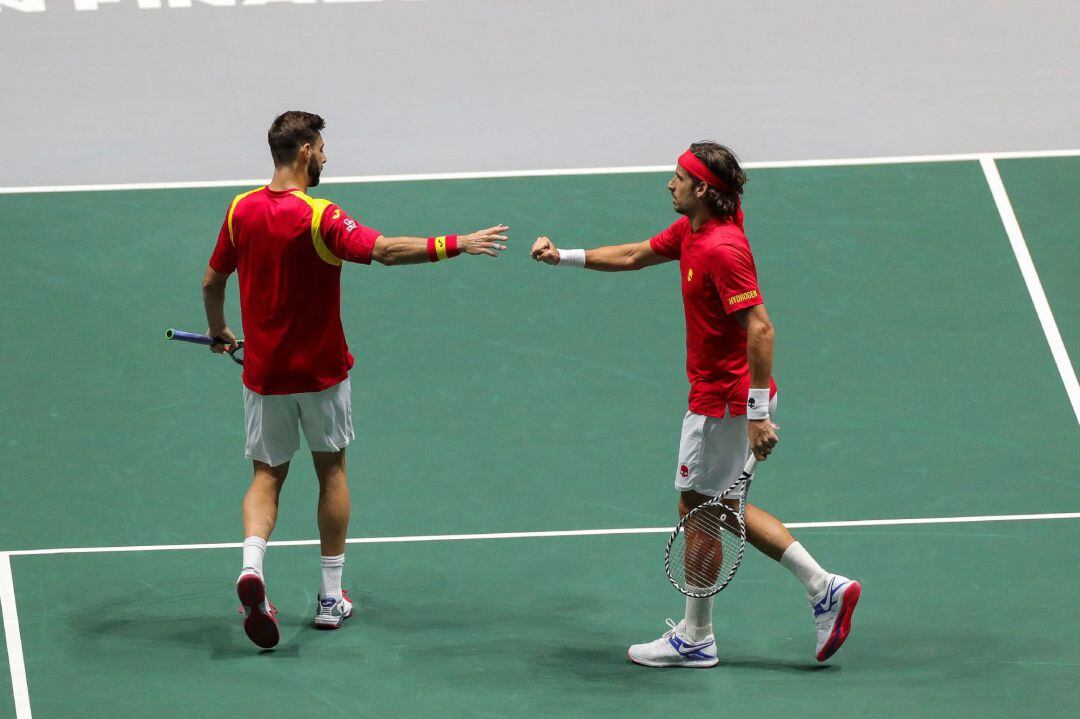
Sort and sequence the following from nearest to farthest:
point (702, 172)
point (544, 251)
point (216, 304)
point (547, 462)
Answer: point (702, 172) → point (544, 251) → point (216, 304) → point (547, 462)

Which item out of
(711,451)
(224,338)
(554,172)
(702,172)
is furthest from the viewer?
(554,172)

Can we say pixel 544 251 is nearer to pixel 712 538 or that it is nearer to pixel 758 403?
pixel 758 403

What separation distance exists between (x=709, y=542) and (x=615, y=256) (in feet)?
4.74

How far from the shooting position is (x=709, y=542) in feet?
24.4

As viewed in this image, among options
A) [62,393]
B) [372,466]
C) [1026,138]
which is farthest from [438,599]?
[1026,138]

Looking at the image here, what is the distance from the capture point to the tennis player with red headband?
714cm

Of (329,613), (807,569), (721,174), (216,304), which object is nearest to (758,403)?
(807,569)

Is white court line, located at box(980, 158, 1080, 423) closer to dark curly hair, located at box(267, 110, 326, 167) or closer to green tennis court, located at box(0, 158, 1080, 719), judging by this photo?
green tennis court, located at box(0, 158, 1080, 719)

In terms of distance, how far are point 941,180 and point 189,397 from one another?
5.22 meters

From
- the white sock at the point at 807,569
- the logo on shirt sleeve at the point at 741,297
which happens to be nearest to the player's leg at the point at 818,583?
the white sock at the point at 807,569

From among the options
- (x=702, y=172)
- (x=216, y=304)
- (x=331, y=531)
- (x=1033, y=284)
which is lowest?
(x=331, y=531)

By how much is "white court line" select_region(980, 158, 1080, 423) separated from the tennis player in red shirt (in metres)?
4.03

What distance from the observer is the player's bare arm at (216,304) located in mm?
7863

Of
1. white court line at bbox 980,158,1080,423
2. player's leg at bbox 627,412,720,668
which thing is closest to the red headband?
player's leg at bbox 627,412,720,668
